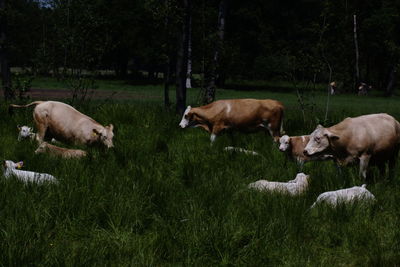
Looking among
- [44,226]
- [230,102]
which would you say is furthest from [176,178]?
[230,102]

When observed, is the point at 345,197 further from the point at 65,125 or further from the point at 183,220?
the point at 65,125

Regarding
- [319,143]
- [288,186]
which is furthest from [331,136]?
→ [288,186]

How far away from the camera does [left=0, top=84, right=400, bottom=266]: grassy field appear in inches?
163

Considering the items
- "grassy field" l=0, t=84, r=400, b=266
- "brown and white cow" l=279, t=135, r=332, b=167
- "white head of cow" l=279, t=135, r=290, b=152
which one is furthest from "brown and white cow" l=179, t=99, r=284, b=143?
"grassy field" l=0, t=84, r=400, b=266

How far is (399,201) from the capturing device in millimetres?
5633

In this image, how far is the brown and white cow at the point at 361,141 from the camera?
6.68 metres

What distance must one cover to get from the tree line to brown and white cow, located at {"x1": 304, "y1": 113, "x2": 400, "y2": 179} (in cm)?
626

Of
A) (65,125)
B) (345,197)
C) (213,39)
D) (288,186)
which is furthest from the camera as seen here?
(213,39)

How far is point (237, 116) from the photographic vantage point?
10.7m

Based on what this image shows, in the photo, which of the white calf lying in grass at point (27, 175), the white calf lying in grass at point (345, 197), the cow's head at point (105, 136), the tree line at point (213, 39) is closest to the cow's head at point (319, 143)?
the white calf lying in grass at point (345, 197)

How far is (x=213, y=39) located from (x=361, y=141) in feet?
35.1

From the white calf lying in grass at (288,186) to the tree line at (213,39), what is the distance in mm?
7236

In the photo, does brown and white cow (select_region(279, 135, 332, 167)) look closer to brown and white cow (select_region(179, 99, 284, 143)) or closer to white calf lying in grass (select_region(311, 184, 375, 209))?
brown and white cow (select_region(179, 99, 284, 143))

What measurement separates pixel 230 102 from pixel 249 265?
280 inches
